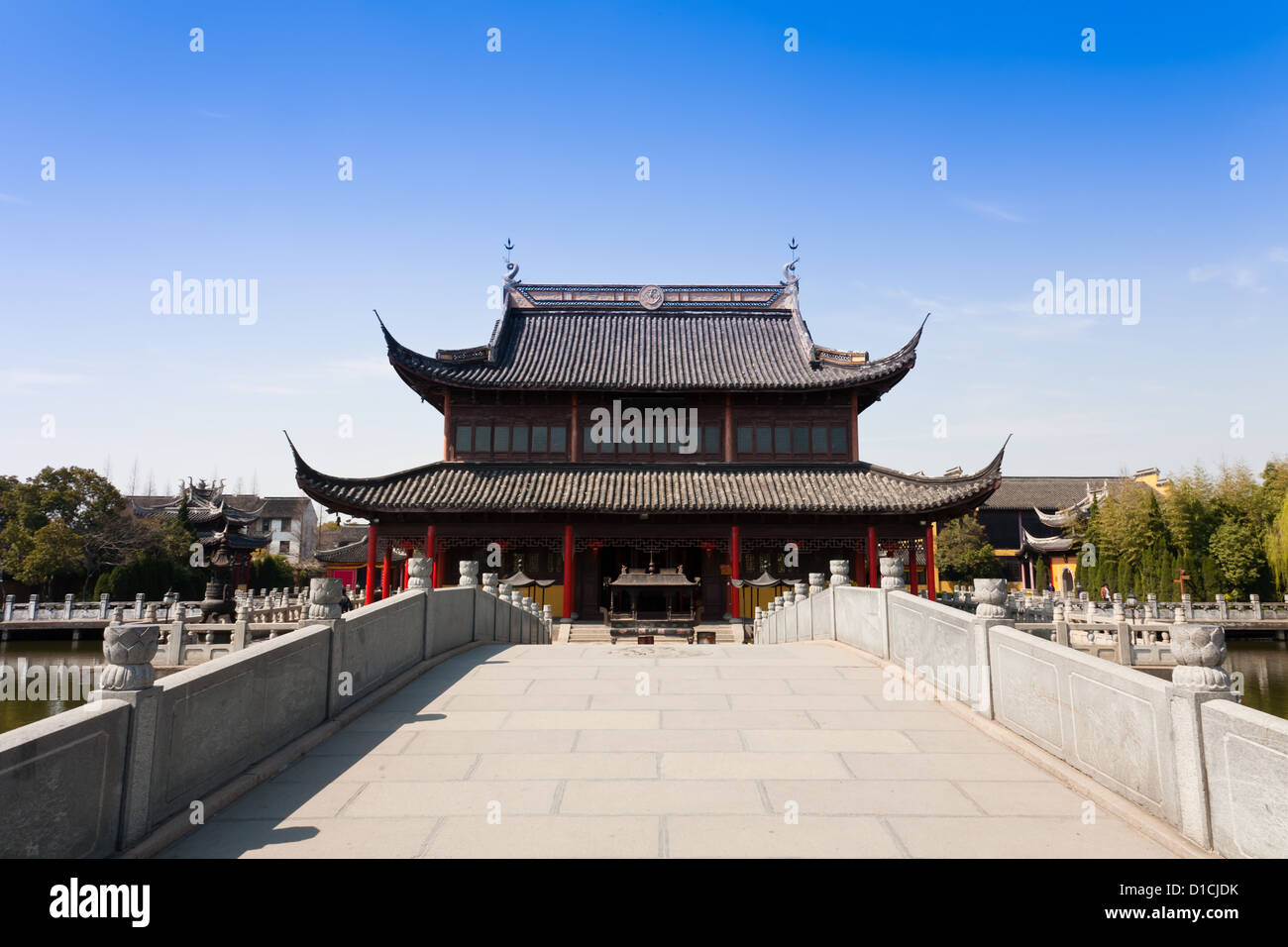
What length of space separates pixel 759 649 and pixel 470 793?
687 cm

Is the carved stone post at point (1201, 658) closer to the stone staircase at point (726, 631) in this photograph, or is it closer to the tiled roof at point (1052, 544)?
the stone staircase at point (726, 631)

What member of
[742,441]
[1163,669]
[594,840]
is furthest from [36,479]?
[1163,669]

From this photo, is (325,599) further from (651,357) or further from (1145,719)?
(651,357)

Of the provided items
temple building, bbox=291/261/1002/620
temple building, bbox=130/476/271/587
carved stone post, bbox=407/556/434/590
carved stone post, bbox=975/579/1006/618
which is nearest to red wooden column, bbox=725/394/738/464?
temple building, bbox=291/261/1002/620

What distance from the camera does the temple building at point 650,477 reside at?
20.2m

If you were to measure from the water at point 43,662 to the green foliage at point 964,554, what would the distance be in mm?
40966

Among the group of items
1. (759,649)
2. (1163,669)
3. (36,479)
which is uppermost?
(36,479)

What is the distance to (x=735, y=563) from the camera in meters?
20.4

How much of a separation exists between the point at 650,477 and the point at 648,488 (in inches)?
29.1

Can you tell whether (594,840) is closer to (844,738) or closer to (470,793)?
(470,793)

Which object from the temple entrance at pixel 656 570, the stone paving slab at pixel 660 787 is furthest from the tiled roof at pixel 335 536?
the stone paving slab at pixel 660 787

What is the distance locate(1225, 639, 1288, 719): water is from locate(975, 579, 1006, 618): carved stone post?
1269cm

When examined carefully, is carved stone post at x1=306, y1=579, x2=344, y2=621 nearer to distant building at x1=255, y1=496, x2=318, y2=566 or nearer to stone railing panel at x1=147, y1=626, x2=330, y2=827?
stone railing panel at x1=147, y1=626, x2=330, y2=827

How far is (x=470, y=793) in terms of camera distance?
4297 mm
